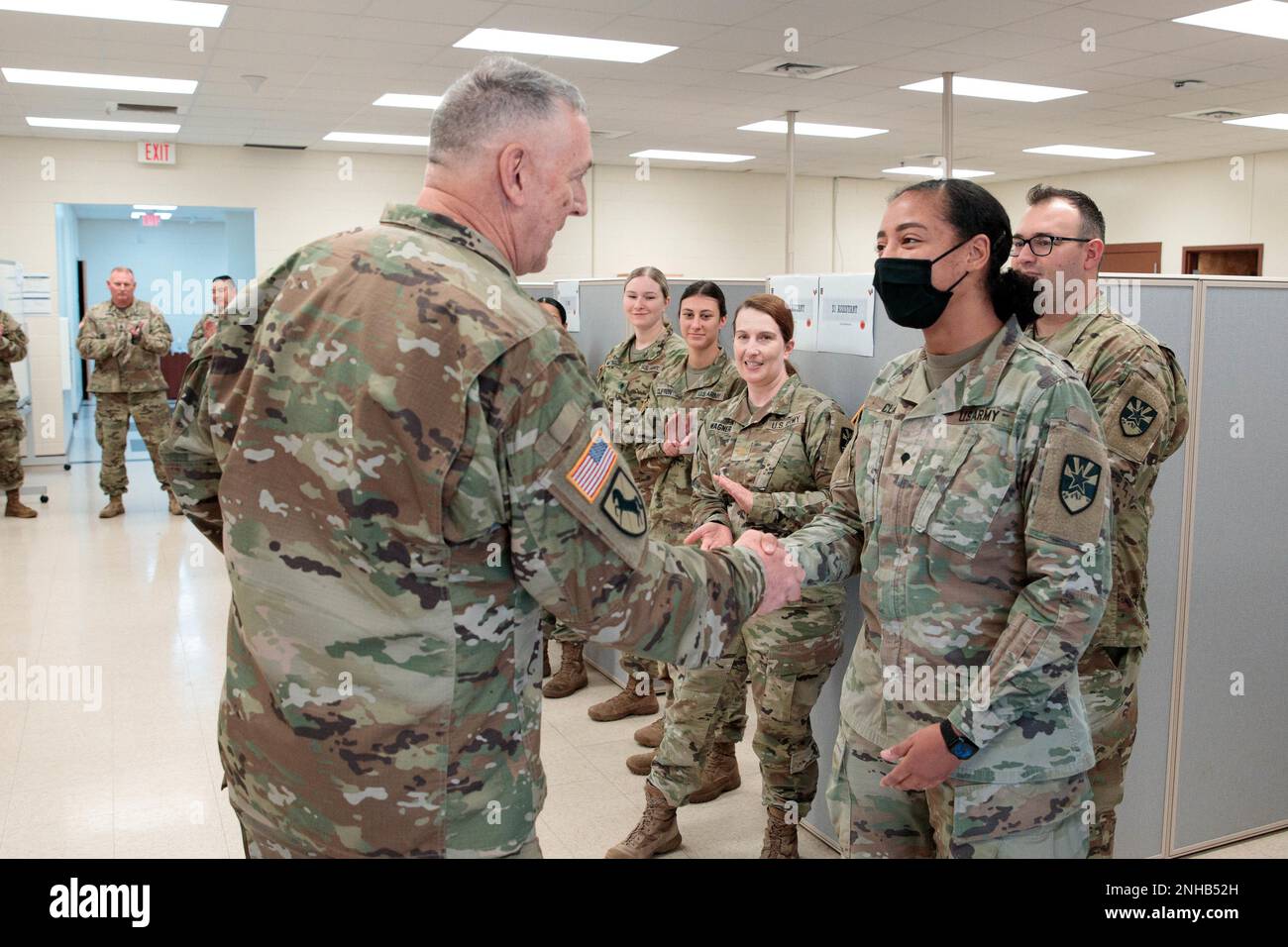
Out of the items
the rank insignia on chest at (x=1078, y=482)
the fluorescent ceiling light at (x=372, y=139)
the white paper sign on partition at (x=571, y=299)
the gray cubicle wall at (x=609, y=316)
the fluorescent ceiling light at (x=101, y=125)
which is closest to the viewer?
the rank insignia on chest at (x=1078, y=482)

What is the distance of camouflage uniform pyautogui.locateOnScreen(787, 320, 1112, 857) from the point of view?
1.74 meters

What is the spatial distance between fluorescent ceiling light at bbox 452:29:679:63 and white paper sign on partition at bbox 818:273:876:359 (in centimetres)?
481

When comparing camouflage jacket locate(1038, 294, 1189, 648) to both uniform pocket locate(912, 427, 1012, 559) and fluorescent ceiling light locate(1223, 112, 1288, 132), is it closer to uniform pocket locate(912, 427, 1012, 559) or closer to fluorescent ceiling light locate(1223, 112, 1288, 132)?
uniform pocket locate(912, 427, 1012, 559)

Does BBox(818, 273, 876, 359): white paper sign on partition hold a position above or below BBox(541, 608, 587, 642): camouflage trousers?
above

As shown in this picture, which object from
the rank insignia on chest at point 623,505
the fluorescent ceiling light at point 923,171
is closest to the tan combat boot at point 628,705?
the rank insignia on chest at point 623,505

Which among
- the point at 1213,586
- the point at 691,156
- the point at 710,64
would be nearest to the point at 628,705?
the point at 1213,586

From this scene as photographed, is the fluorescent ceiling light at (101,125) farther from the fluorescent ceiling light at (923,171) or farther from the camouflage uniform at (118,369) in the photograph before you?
the fluorescent ceiling light at (923,171)

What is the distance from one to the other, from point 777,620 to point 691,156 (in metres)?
11.1

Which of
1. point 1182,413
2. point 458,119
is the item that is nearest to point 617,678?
point 1182,413

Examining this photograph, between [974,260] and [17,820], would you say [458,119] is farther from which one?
[17,820]

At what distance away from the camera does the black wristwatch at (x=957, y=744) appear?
5.71 feet

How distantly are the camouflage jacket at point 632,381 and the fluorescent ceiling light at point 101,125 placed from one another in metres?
7.81

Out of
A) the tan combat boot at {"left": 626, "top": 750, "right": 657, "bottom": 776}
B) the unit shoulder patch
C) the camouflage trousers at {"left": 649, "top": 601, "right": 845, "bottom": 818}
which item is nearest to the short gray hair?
the unit shoulder patch

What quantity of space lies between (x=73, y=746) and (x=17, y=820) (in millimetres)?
655
